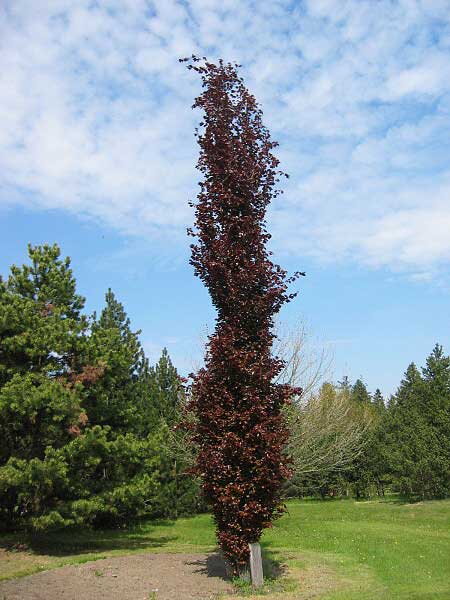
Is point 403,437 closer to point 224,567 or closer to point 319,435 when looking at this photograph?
point 319,435

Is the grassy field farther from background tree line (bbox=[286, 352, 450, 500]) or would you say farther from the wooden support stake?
background tree line (bbox=[286, 352, 450, 500])

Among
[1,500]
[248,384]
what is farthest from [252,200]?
[1,500]

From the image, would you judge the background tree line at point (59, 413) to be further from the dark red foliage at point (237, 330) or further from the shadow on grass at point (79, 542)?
the dark red foliage at point (237, 330)

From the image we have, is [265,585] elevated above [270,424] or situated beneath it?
situated beneath

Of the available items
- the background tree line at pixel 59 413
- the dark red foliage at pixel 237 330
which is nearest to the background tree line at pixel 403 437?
the background tree line at pixel 59 413

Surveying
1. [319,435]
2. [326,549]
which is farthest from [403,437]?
[326,549]

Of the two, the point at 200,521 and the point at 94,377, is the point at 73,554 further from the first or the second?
the point at 200,521

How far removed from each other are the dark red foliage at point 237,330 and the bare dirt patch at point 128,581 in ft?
2.85

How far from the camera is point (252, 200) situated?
10.1 metres

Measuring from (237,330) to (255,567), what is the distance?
148 inches

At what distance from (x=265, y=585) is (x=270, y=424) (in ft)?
8.36

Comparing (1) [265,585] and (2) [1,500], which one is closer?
(1) [265,585]

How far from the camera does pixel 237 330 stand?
30.9 ft

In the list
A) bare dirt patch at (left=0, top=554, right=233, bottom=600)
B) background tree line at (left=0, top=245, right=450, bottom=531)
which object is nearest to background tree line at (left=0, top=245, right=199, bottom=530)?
background tree line at (left=0, top=245, right=450, bottom=531)
